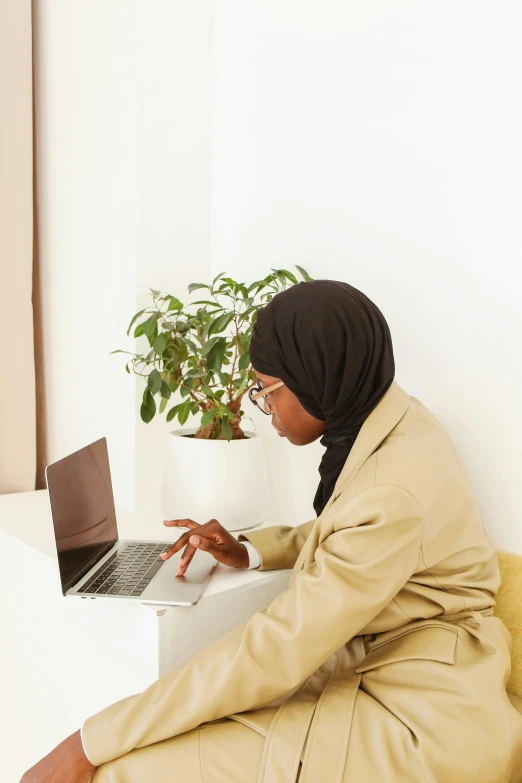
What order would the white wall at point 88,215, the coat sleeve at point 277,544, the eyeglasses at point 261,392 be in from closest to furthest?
the eyeglasses at point 261,392 → the coat sleeve at point 277,544 → the white wall at point 88,215

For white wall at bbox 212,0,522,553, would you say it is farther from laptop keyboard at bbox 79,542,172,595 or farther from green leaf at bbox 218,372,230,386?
laptop keyboard at bbox 79,542,172,595

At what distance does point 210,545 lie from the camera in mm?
1264

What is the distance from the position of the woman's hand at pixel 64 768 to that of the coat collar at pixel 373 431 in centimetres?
52

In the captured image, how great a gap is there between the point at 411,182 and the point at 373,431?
0.61 m

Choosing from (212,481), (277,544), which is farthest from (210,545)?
(212,481)

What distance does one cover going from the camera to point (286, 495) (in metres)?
1.82

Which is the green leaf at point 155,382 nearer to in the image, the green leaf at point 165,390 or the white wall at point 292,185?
the green leaf at point 165,390

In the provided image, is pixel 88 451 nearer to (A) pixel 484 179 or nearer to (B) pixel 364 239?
(B) pixel 364 239

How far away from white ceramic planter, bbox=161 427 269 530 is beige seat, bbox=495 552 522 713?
57 centimetres

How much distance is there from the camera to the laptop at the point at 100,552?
3.82 feet

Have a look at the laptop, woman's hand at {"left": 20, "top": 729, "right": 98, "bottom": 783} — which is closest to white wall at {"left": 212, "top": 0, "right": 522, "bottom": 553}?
the laptop

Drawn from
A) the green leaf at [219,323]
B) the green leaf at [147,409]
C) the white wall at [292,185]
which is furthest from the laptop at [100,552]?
the white wall at [292,185]

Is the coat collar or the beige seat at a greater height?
the coat collar

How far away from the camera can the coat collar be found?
1091mm
